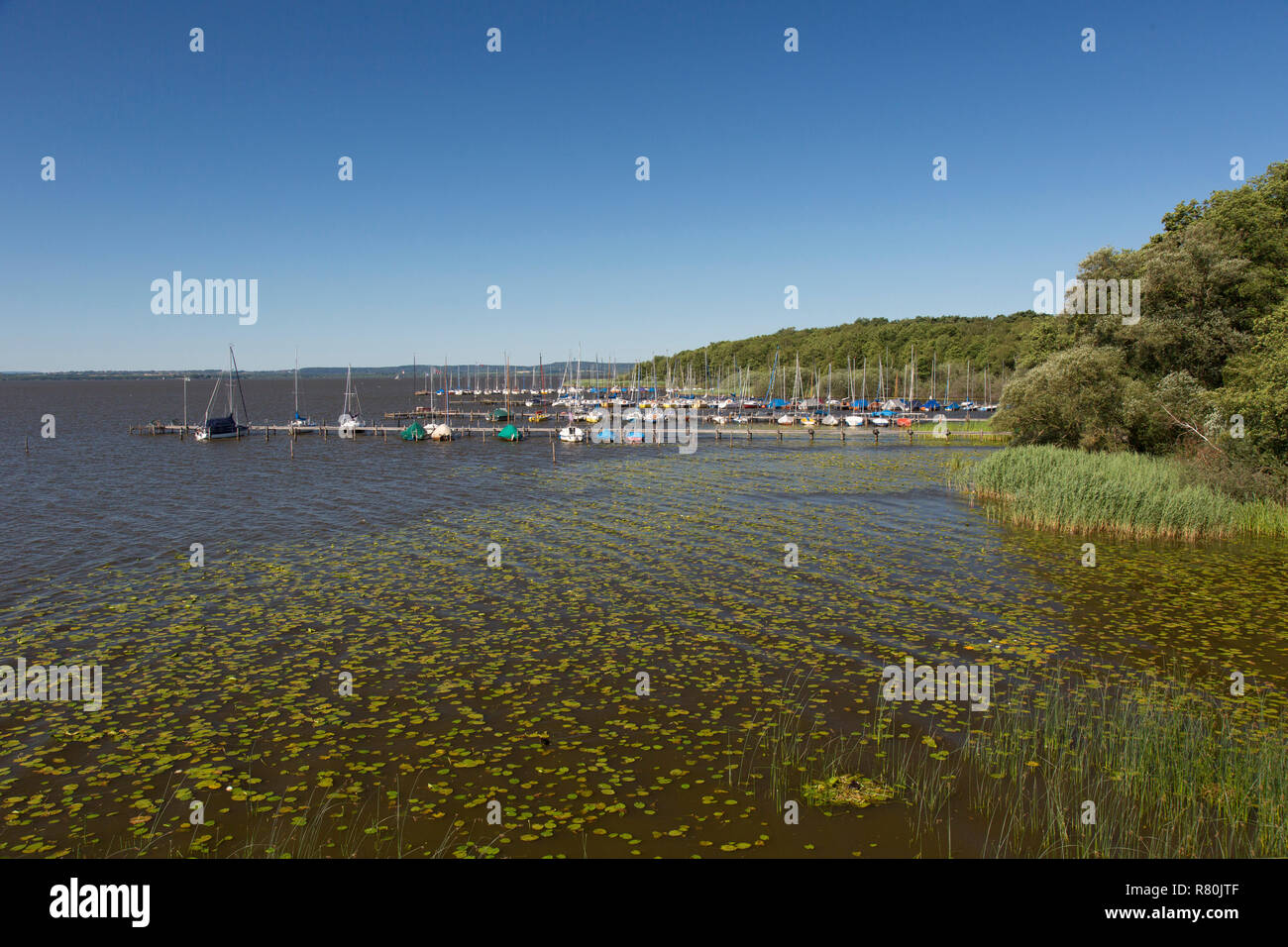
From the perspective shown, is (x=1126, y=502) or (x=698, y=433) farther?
(x=698, y=433)

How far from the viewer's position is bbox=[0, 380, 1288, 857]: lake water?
1042cm

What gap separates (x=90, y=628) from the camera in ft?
60.8

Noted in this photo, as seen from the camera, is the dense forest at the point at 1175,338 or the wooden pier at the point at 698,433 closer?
the dense forest at the point at 1175,338

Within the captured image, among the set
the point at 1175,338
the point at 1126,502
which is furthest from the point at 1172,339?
the point at 1126,502

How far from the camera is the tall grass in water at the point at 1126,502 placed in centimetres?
2880

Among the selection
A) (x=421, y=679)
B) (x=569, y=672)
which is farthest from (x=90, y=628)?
(x=569, y=672)

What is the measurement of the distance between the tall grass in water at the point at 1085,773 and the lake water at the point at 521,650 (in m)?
0.51

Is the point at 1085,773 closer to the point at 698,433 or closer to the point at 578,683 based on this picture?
the point at 578,683

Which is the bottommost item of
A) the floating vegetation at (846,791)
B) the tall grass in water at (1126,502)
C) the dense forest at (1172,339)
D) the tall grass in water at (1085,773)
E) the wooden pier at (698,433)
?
the floating vegetation at (846,791)

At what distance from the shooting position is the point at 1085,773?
11.4m

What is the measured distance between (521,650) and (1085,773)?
36.9 ft

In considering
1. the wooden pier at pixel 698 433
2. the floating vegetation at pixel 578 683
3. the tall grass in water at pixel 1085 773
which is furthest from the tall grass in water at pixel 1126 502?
the wooden pier at pixel 698 433

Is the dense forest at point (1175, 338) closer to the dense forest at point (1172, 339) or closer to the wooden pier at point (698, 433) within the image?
the dense forest at point (1172, 339)
